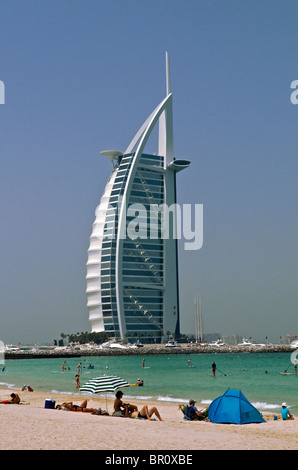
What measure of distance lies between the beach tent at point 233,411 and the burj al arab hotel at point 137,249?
11549cm

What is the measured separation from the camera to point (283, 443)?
14.6m

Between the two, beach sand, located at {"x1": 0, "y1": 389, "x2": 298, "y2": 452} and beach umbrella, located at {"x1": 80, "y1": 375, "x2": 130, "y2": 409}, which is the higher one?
beach sand, located at {"x1": 0, "y1": 389, "x2": 298, "y2": 452}

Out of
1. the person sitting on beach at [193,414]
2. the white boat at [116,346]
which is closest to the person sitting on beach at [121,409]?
the person sitting on beach at [193,414]

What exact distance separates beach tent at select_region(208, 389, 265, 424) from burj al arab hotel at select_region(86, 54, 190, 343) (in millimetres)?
115493

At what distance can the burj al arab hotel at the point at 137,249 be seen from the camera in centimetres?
14150

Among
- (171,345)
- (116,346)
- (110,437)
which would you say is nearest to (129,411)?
(110,437)

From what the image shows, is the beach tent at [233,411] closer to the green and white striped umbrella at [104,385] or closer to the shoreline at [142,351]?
the green and white striped umbrella at [104,385]

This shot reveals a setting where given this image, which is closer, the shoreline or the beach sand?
the beach sand

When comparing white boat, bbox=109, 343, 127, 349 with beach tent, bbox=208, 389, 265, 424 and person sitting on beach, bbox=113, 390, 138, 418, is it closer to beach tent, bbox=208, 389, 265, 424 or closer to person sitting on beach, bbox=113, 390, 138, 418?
beach tent, bbox=208, 389, 265, 424

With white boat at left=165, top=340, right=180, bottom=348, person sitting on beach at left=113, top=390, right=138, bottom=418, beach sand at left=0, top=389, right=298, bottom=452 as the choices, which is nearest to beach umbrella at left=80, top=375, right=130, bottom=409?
person sitting on beach at left=113, top=390, right=138, bottom=418

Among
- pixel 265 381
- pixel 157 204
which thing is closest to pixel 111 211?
pixel 157 204

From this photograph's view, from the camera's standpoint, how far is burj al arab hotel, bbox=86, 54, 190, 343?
5571 inches
